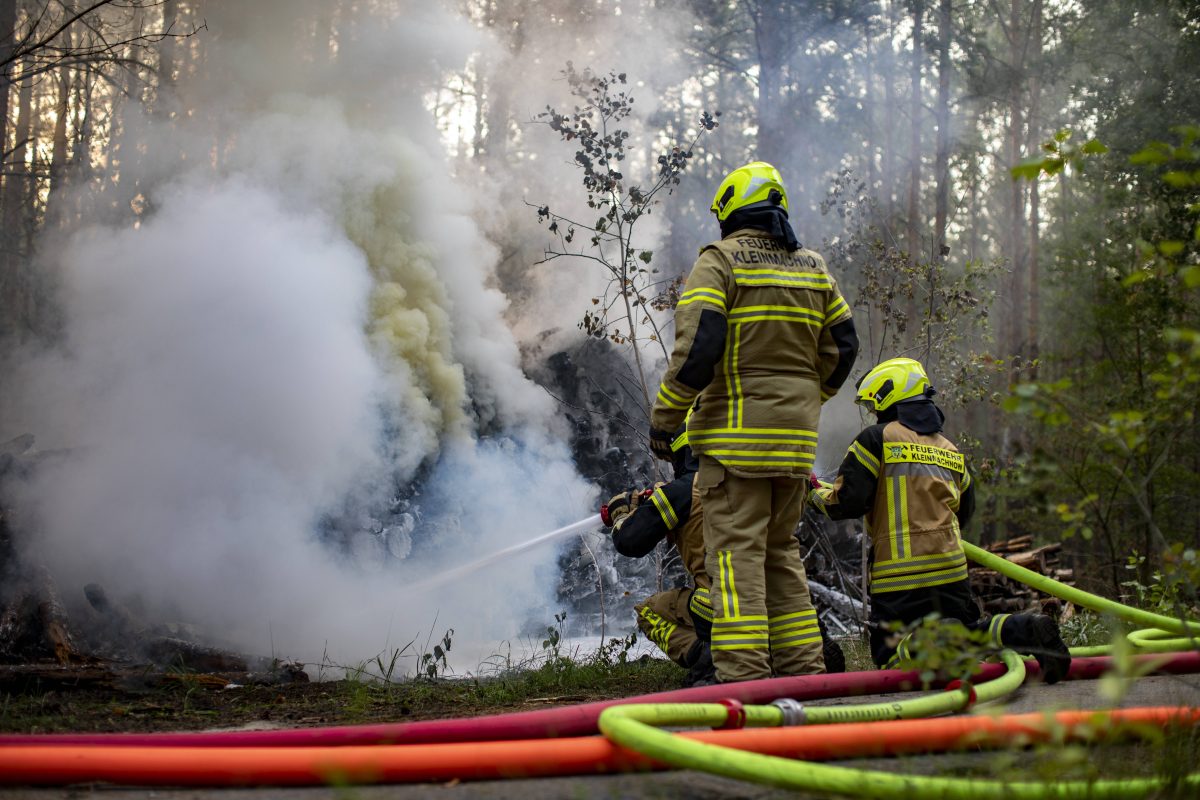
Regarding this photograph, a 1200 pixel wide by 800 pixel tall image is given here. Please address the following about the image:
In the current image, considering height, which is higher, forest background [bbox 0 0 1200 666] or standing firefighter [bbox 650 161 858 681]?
forest background [bbox 0 0 1200 666]

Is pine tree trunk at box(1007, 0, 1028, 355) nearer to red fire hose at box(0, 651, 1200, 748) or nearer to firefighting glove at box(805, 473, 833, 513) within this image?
firefighting glove at box(805, 473, 833, 513)

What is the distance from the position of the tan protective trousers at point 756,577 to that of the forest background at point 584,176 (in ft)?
9.05

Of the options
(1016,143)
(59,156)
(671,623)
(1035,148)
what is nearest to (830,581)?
(671,623)

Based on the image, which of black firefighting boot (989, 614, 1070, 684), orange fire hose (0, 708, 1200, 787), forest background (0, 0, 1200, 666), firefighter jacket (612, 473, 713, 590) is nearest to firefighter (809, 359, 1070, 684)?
black firefighting boot (989, 614, 1070, 684)

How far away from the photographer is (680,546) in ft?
15.4

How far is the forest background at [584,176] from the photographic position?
895cm

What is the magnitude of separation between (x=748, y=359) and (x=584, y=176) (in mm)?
3303

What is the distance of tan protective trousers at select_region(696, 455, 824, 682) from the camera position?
3.82m

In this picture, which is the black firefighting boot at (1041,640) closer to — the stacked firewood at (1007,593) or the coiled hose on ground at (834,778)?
the coiled hose on ground at (834,778)

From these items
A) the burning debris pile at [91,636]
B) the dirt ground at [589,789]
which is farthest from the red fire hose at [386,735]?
the burning debris pile at [91,636]

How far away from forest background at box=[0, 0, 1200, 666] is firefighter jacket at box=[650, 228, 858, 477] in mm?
2609

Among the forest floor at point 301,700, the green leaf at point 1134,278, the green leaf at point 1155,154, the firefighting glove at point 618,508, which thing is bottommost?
the forest floor at point 301,700

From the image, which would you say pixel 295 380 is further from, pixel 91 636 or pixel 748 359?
pixel 748 359

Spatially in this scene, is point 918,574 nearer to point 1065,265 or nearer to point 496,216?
point 496,216
